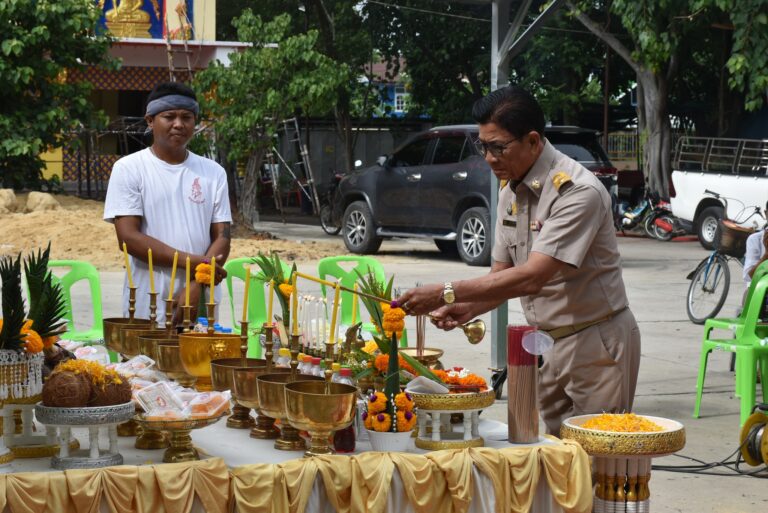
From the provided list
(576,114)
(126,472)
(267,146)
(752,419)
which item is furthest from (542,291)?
(576,114)

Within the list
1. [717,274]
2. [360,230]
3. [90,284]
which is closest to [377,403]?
[90,284]

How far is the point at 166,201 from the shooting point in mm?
4711

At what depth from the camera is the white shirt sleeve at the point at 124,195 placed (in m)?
4.63

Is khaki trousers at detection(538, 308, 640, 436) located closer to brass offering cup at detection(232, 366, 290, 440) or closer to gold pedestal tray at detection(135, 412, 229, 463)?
brass offering cup at detection(232, 366, 290, 440)

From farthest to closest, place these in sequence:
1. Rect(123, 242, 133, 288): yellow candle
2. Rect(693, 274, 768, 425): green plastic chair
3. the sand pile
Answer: the sand pile → Rect(693, 274, 768, 425): green plastic chair → Rect(123, 242, 133, 288): yellow candle

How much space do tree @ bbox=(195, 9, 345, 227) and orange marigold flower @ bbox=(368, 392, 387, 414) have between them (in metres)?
14.6

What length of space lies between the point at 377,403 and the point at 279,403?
0.87ft

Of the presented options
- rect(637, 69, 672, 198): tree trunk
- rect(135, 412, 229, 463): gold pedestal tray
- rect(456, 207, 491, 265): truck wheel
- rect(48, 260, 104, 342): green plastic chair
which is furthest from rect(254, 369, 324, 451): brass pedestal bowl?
rect(637, 69, 672, 198): tree trunk

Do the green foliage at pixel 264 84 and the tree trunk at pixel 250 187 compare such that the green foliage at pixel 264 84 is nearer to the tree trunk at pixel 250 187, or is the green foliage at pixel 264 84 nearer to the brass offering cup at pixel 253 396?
the tree trunk at pixel 250 187

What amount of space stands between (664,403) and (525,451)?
4.81 meters

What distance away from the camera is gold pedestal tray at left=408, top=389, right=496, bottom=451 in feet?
9.91

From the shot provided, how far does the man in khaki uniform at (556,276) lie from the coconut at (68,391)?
0.95 meters

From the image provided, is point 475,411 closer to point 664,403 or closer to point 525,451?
point 525,451

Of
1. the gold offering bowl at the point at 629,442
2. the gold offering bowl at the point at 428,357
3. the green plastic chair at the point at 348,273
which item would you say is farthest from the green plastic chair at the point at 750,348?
the gold offering bowl at the point at 629,442
